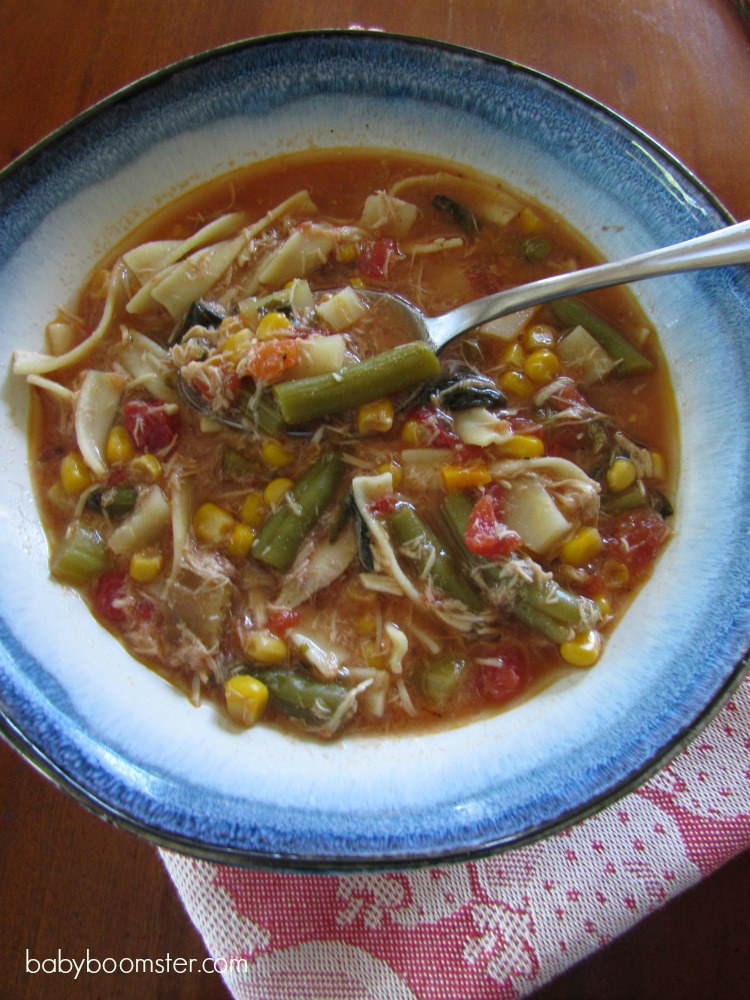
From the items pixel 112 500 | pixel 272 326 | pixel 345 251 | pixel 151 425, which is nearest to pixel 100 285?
pixel 151 425

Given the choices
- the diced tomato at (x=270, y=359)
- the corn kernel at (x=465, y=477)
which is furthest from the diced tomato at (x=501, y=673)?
the diced tomato at (x=270, y=359)

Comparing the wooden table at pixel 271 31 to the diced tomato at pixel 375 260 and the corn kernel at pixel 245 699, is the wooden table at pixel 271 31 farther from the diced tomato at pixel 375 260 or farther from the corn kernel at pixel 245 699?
the diced tomato at pixel 375 260

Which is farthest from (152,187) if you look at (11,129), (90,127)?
(11,129)

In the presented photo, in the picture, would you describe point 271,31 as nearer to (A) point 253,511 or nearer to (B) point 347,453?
(B) point 347,453

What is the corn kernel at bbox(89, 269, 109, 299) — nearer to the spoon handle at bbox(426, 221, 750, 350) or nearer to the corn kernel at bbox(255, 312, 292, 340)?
the corn kernel at bbox(255, 312, 292, 340)

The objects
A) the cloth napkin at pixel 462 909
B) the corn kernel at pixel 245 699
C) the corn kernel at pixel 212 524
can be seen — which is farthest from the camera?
the corn kernel at pixel 212 524

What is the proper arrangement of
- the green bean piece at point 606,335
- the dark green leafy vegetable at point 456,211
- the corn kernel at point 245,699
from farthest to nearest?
the dark green leafy vegetable at point 456,211 < the green bean piece at point 606,335 < the corn kernel at point 245,699

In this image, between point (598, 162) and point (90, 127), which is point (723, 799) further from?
point (90, 127)
